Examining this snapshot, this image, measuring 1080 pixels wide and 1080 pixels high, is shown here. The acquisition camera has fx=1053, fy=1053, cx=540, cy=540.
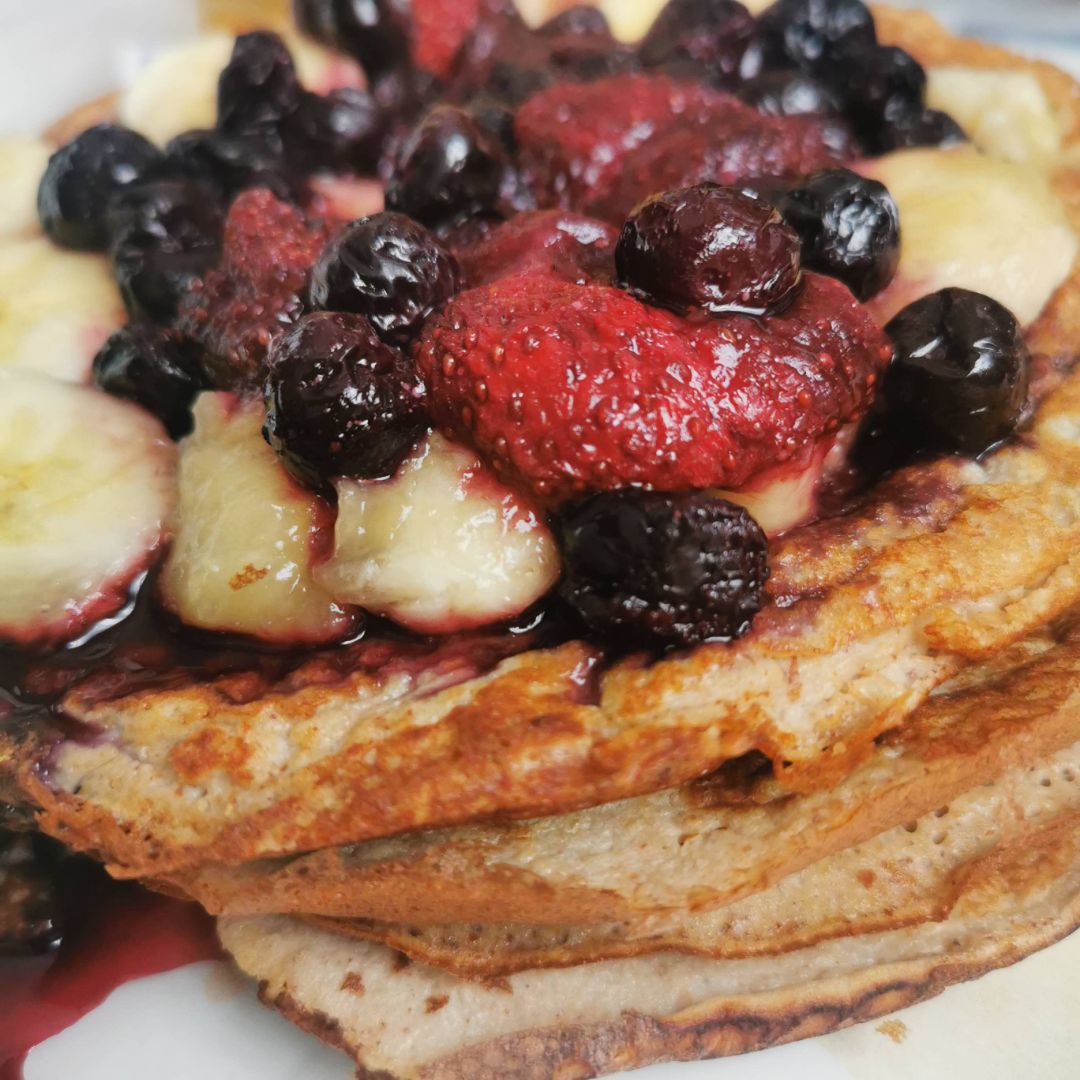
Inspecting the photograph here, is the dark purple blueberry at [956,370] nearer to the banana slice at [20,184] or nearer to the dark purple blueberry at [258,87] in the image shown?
the dark purple blueberry at [258,87]

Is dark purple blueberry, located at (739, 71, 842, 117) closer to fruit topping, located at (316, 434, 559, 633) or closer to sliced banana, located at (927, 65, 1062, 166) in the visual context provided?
sliced banana, located at (927, 65, 1062, 166)

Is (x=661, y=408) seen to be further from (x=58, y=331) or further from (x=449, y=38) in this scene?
(x=449, y=38)

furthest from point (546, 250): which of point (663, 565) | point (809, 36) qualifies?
point (809, 36)

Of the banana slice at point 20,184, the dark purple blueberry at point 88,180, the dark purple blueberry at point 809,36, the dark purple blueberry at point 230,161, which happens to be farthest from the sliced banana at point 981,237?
the banana slice at point 20,184

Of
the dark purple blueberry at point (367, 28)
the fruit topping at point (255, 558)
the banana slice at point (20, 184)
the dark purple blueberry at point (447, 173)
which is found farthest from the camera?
the dark purple blueberry at point (367, 28)

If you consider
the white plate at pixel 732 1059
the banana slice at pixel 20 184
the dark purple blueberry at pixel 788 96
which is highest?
the dark purple blueberry at pixel 788 96
